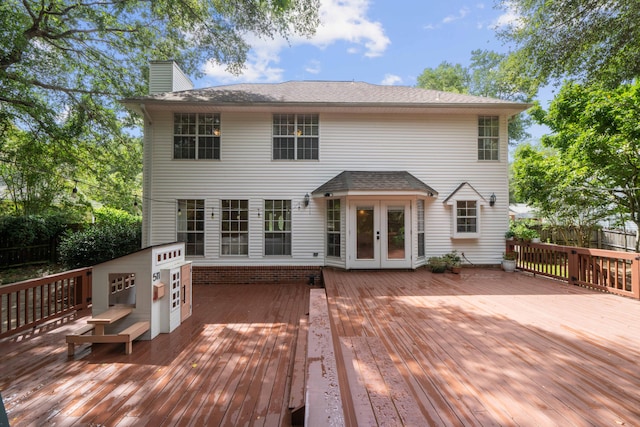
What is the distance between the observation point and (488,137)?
29.2ft

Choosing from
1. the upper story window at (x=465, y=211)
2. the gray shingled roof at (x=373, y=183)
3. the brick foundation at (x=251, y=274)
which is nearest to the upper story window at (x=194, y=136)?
the brick foundation at (x=251, y=274)

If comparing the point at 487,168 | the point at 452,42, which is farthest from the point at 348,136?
the point at 452,42

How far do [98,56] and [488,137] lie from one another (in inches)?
564

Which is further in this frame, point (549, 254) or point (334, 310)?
point (549, 254)

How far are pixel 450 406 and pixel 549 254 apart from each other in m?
7.17

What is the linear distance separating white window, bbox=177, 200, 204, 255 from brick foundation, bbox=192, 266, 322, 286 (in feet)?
2.25

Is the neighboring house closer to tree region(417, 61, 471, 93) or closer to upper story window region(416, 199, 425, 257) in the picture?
upper story window region(416, 199, 425, 257)

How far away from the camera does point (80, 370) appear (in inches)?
136

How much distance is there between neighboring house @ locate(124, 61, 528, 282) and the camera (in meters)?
8.48

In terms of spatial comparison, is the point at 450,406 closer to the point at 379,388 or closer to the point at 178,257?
the point at 379,388

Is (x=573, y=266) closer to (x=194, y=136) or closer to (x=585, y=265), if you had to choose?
(x=585, y=265)

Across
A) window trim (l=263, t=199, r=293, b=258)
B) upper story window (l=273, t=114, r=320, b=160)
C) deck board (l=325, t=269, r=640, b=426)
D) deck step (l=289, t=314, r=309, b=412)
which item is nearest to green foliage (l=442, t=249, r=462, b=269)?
deck board (l=325, t=269, r=640, b=426)

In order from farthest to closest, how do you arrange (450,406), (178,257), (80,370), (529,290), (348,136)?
1. (348,136)
2. (529,290)
3. (178,257)
4. (80,370)
5. (450,406)

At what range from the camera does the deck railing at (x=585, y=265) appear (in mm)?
5516
